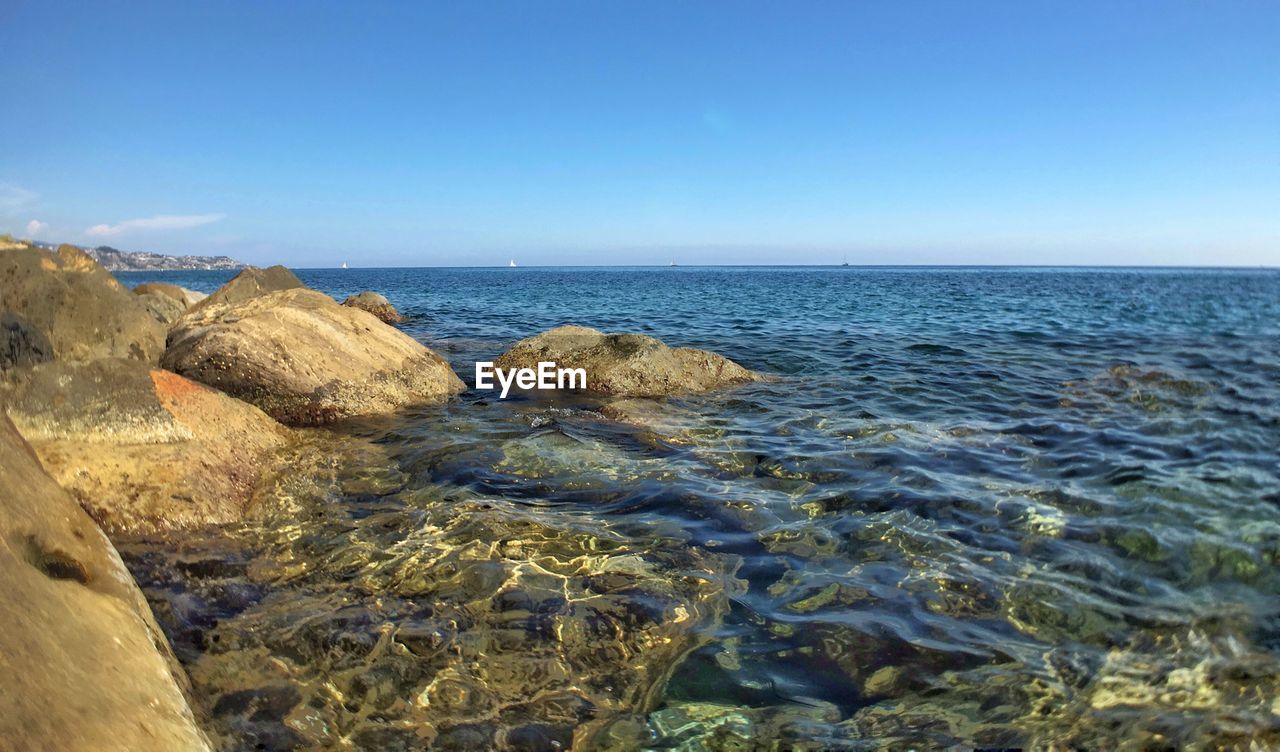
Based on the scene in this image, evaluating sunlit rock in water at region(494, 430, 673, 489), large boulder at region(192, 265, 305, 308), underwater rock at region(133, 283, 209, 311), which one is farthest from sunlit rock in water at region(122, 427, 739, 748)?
underwater rock at region(133, 283, 209, 311)

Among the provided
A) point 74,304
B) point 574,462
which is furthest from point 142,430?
point 574,462

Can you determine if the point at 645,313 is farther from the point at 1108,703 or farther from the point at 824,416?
the point at 1108,703

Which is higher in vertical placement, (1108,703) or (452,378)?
(452,378)

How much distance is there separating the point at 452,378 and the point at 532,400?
5.57 feet

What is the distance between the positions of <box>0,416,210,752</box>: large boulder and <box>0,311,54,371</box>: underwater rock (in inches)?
185

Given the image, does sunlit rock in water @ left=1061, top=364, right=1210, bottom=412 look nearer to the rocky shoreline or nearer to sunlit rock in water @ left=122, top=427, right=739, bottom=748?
the rocky shoreline

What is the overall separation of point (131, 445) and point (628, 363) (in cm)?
749

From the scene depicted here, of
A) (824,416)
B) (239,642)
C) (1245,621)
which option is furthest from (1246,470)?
(239,642)

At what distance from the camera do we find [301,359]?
907 centimetres

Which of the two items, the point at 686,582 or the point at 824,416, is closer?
the point at 686,582

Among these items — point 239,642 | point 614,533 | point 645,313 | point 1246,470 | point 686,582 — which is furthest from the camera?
point 645,313

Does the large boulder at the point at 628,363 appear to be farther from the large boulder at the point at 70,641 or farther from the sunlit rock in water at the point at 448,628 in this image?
the large boulder at the point at 70,641

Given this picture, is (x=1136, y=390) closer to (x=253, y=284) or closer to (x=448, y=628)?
(x=448, y=628)

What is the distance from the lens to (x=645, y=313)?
31000mm
